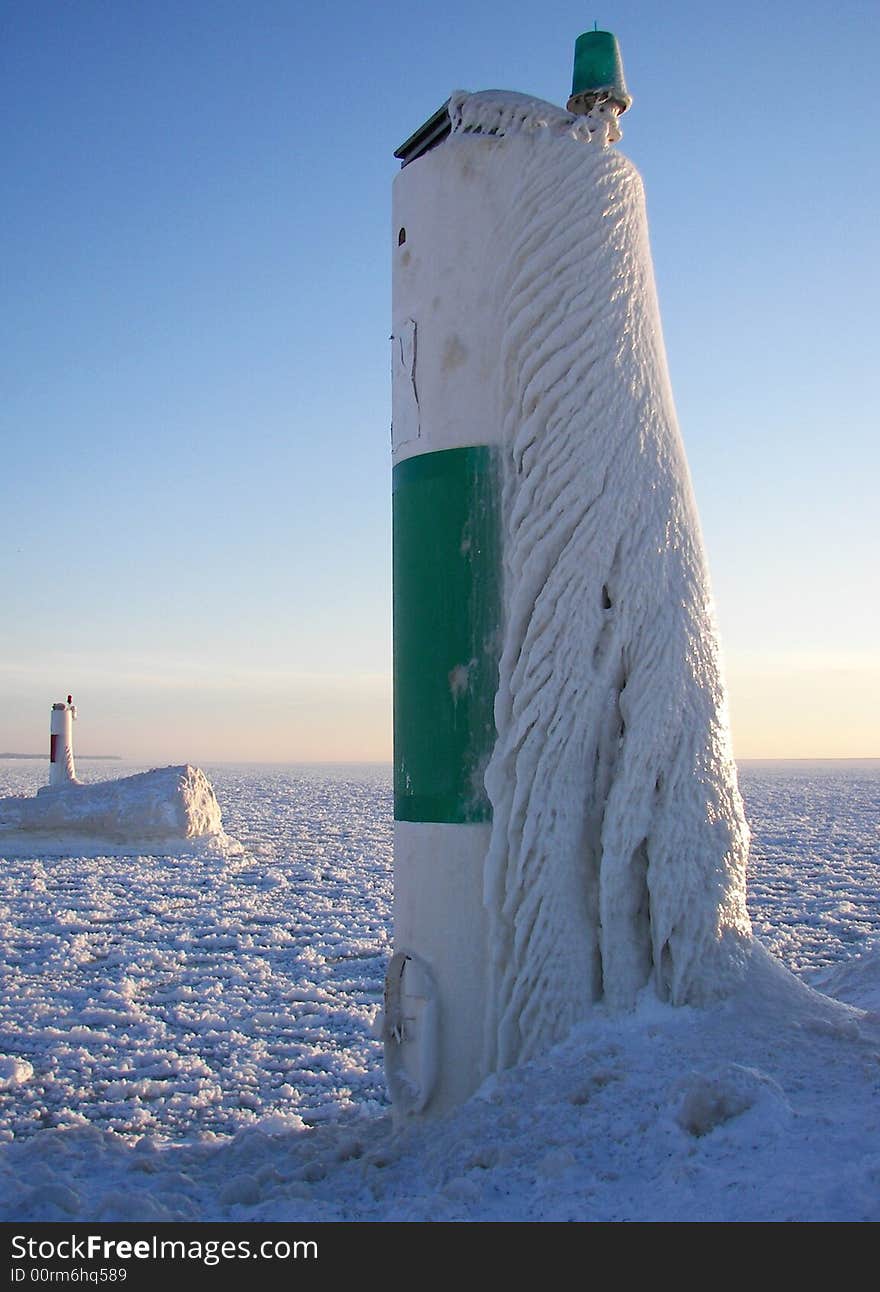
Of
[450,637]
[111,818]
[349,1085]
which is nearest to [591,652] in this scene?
[450,637]

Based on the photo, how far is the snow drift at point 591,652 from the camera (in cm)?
299

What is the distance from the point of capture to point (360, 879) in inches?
368

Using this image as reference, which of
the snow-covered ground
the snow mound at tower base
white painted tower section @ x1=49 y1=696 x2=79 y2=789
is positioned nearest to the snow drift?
the snow-covered ground

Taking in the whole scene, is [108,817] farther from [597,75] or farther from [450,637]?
[597,75]

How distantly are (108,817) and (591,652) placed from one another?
29.5ft

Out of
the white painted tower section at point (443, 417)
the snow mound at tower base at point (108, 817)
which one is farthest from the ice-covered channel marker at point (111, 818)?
the white painted tower section at point (443, 417)

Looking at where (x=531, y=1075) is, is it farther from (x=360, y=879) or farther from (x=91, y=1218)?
(x=360, y=879)

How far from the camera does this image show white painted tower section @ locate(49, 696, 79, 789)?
1397cm

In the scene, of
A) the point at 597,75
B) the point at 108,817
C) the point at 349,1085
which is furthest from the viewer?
the point at 108,817

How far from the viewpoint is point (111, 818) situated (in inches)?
435

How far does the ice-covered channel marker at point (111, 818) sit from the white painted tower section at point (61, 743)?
2.61 metres

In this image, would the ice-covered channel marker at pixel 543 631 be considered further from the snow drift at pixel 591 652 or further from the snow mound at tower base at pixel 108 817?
the snow mound at tower base at pixel 108 817

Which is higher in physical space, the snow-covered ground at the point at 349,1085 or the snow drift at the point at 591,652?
the snow drift at the point at 591,652
